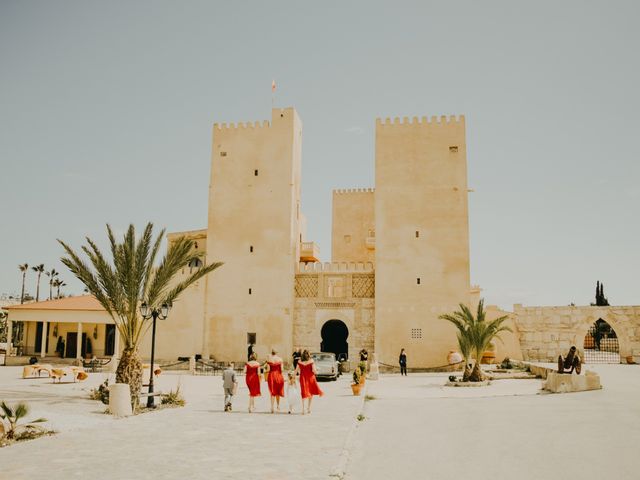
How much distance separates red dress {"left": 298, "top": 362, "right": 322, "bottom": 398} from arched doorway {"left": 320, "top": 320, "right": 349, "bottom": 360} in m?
14.7

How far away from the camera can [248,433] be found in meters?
9.52

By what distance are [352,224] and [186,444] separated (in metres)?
27.8

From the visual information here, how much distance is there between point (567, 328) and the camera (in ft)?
90.4

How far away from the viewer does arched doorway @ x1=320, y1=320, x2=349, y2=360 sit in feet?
89.5

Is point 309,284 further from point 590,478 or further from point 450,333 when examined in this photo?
point 590,478

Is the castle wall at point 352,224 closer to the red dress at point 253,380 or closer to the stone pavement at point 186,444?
the stone pavement at point 186,444

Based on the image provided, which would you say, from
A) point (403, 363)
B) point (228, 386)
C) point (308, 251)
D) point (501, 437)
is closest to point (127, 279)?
point (228, 386)

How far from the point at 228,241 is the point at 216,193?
Result: 2.49m

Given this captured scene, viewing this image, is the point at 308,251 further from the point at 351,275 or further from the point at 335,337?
the point at 335,337

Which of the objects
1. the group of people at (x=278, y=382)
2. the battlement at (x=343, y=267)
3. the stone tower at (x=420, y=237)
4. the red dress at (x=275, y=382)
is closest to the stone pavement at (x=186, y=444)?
the group of people at (x=278, y=382)

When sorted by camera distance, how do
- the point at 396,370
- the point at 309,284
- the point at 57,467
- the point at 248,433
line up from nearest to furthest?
the point at 57,467 < the point at 248,433 < the point at 396,370 < the point at 309,284

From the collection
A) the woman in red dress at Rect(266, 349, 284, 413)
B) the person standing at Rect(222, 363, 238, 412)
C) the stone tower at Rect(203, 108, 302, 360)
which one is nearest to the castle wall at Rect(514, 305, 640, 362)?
the stone tower at Rect(203, 108, 302, 360)

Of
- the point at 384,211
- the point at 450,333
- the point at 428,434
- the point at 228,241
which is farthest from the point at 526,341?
the point at 428,434

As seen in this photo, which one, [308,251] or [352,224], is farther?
[352,224]
